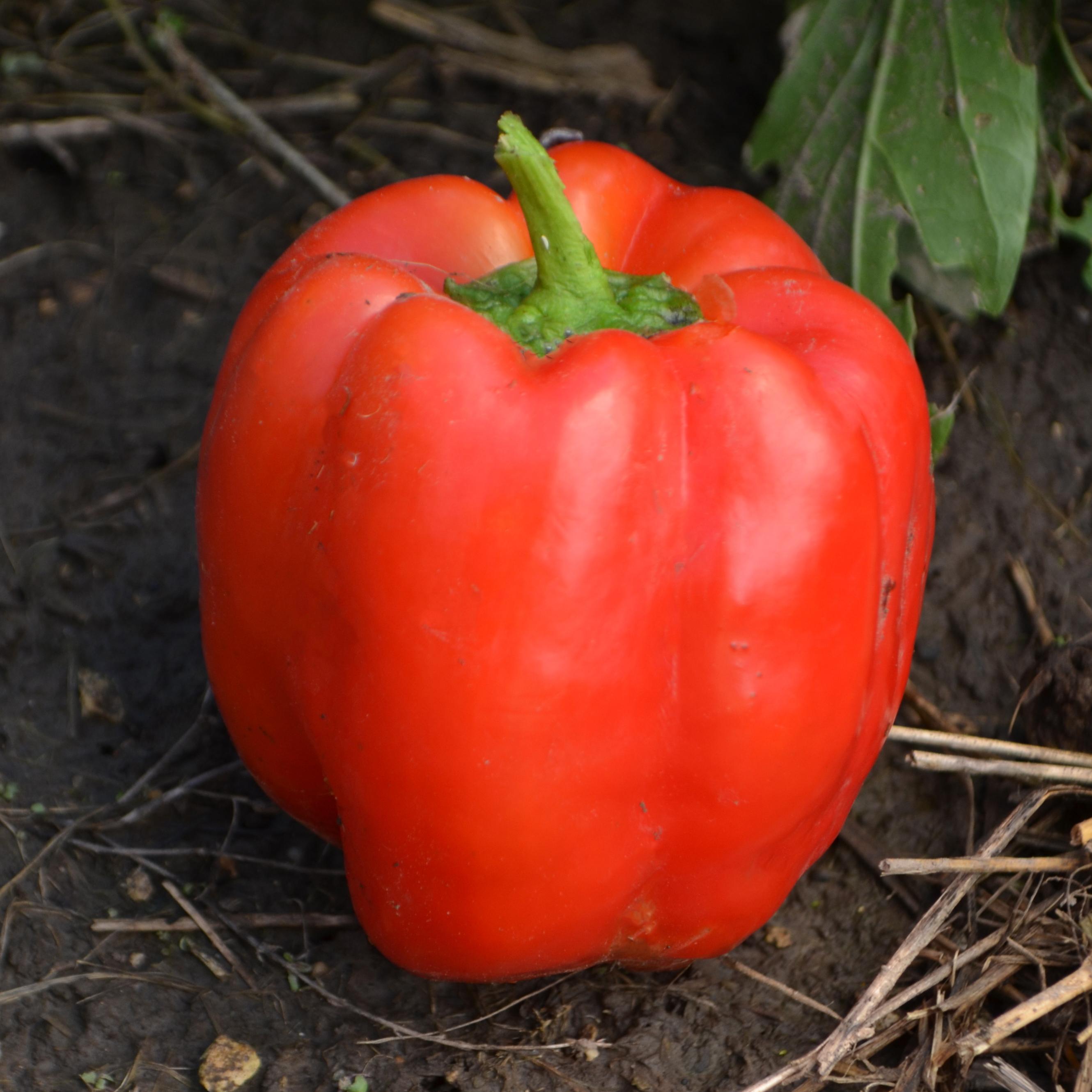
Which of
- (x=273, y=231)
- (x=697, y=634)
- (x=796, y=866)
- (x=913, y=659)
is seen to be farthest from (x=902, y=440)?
(x=273, y=231)

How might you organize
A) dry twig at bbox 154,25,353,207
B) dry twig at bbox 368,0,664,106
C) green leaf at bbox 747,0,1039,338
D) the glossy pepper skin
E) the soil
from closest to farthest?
the glossy pepper skin
the soil
green leaf at bbox 747,0,1039,338
dry twig at bbox 154,25,353,207
dry twig at bbox 368,0,664,106

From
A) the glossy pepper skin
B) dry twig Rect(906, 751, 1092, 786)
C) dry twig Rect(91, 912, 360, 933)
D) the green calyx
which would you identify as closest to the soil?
dry twig Rect(91, 912, 360, 933)

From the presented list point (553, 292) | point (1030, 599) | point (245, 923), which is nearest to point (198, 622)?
point (245, 923)

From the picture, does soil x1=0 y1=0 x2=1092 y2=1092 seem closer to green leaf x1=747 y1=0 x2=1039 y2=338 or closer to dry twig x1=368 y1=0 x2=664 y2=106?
dry twig x1=368 y1=0 x2=664 y2=106

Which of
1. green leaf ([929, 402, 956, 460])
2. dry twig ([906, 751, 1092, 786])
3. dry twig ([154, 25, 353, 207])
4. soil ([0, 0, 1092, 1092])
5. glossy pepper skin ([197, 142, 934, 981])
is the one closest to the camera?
glossy pepper skin ([197, 142, 934, 981])

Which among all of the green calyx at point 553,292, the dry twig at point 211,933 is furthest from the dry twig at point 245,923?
the green calyx at point 553,292

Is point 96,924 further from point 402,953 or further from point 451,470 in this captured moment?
point 451,470

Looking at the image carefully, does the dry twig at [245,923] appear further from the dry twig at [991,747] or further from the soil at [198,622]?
the dry twig at [991,747]
